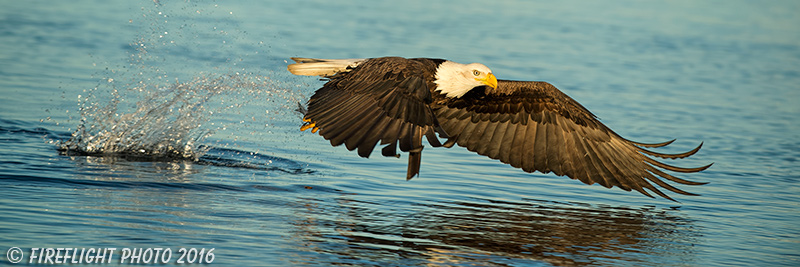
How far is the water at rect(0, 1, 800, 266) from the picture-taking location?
5.74 meters

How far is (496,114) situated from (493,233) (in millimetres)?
1615

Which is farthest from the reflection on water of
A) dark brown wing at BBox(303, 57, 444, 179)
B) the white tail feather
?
the white tail feather

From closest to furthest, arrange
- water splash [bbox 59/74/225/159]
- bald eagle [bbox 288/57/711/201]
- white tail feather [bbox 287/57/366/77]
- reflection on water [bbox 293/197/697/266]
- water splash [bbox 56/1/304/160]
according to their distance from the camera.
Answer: reflection on water [bbox 293/197/697/266], bald eagle [bbox 288/57/711/201], white tail feather [bbox 287/57/366/77], water splash [bbox 59/74/225/159], water splash [bbox 56/1/304/160]

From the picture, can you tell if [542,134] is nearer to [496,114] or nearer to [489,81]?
[496,114]

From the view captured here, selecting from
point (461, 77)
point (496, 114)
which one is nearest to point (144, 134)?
point (461, 77)

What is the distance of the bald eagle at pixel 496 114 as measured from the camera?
6285mm

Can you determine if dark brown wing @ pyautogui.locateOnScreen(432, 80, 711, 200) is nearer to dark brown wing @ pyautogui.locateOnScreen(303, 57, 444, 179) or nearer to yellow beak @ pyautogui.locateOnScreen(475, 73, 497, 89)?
yellow beak @ pyautogui.locateOnScreen(475, 73, 497, 89)

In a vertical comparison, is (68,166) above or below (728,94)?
below

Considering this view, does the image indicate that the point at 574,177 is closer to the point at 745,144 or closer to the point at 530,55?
the point at 745,144

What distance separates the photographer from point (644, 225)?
680cm

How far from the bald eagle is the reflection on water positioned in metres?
0.34

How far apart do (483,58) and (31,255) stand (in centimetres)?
1029

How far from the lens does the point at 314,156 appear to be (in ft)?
27.7

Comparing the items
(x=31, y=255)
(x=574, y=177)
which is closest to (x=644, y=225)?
(x=574, y=177)
